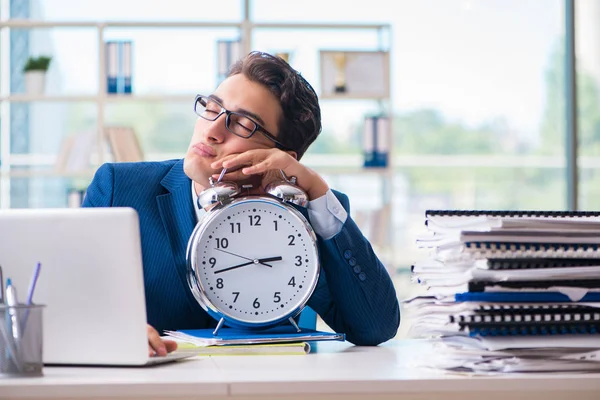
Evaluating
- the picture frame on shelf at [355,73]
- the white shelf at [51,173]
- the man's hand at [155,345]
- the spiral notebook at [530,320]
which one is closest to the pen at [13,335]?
the man's hand at [155,345]

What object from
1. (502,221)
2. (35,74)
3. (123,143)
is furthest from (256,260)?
(35,74)

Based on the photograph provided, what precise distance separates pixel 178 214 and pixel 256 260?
0.34m

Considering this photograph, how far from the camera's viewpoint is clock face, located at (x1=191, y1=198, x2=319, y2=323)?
1730 mm

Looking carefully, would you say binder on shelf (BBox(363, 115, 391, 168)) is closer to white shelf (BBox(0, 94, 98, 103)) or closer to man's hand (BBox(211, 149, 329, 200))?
white shelf (BBox(0, 94, 98, 103))

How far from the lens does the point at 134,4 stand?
682 cm

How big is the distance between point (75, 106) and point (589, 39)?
157 inches

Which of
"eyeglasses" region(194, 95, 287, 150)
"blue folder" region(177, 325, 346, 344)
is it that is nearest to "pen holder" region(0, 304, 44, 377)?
"blue folder" region(177, 325, 346, 344)

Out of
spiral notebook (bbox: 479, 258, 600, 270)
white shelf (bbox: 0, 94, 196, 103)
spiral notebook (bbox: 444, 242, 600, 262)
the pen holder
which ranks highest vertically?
white shelf (bbox: 0, 94, 196, 103)

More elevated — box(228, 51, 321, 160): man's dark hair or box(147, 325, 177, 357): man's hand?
box(228, 51, 321, 160): man's dark hair

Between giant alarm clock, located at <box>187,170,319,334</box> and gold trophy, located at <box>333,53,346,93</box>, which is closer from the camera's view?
giant alarm clock, located at <box>187,170,319,334</box>

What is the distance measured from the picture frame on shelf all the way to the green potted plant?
1.56m

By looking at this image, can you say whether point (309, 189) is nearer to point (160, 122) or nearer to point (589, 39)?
point (589, 39)

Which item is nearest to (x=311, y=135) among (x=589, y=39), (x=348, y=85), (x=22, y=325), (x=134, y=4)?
(x=22, y=325)

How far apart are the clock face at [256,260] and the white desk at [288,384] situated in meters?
0.34
